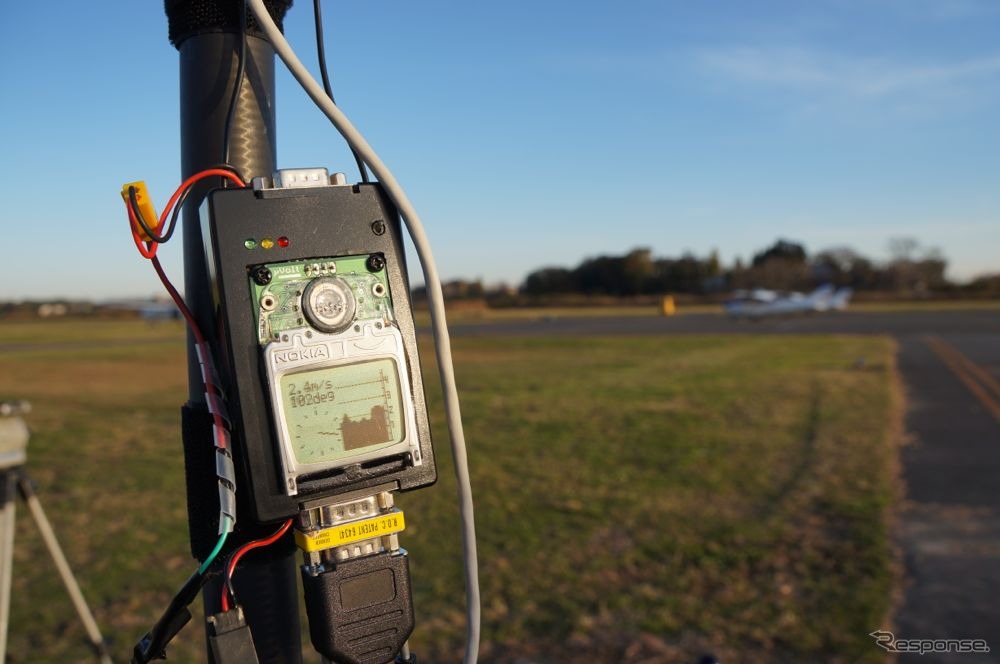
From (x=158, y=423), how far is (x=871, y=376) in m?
12.8

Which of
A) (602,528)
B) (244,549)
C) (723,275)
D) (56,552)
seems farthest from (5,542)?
(723,275)

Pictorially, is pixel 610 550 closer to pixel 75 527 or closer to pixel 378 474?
pixel 75 527

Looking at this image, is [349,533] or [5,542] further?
[5,542]

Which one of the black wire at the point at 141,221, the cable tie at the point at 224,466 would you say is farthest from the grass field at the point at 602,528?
the black wire at the point at 141,221

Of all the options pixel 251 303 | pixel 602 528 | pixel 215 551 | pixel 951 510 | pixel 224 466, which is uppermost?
pixel 251 303

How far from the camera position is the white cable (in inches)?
36.4

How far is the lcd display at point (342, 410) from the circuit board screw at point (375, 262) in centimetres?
12

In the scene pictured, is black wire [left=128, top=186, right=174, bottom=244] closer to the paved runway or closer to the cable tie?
the cable tie

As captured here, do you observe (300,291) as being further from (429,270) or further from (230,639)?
(230,639)

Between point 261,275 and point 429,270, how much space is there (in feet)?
0.68

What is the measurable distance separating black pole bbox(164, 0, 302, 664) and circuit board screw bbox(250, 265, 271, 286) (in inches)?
6.5

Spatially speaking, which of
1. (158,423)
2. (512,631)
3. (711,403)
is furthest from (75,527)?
(711,403)

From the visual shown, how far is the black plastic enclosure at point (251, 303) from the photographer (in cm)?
88

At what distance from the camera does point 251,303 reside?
35.1 inches
